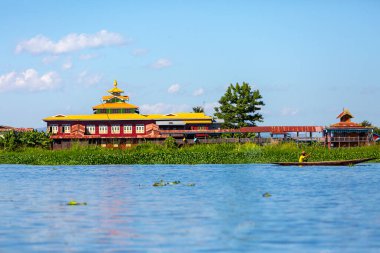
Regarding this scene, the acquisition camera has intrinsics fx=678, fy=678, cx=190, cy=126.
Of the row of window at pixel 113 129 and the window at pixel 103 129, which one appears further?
the window at pixel 103 129

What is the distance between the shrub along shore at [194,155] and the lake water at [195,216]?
1958 centimetres

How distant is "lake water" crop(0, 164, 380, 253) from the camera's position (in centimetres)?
1620

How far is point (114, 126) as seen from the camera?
8688 centimetres

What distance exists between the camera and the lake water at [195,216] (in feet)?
53.2

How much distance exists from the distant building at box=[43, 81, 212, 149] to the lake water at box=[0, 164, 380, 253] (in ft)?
161

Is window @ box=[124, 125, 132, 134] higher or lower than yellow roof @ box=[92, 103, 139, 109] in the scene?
lower

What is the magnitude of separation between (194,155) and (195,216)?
37.0m

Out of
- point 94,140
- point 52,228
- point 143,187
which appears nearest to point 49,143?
point 94,140

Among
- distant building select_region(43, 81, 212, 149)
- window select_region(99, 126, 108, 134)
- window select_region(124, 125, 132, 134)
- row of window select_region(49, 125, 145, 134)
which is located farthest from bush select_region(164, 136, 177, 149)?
window select_region(99, 126, 108, 134)

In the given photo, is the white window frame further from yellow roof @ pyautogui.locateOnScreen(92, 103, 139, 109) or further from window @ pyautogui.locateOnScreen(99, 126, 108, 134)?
yellow roof @ pyautogui.locateOnScreen(92, 103, 139, 109)

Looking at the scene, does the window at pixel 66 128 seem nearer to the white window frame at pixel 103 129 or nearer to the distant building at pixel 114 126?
the distant building at pixel 114 126

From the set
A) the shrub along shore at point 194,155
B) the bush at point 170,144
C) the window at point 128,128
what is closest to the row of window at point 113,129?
the window at point 128,128

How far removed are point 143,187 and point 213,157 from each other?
2404cm

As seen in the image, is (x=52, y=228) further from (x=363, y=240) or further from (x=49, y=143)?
(x=49, y=143)
